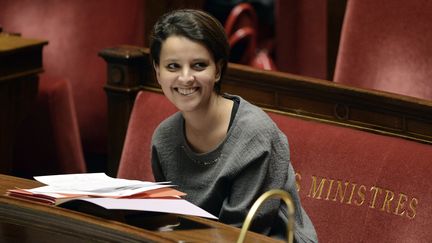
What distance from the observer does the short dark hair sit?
1.12 metres

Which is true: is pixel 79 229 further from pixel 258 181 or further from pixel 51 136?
pixel 51 136

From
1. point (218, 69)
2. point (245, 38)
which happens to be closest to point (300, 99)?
point (218, 69)

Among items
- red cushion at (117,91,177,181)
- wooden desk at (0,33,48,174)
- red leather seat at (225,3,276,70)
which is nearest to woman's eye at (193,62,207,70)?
red cushion at (117,91,177,181)

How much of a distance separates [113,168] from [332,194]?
495 millimetres

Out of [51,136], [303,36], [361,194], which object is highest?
[303,36]

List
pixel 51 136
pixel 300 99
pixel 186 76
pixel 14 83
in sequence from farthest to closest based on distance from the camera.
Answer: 1. pixel 51 136
2. pixel 14 83
3. pixel 300 99
4. pixel 186 76

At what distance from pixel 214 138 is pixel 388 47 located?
2.35 ft

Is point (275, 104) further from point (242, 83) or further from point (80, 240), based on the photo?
point (80, 240)

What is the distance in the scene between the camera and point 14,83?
1.97 metres

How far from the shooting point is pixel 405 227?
133 centimetres

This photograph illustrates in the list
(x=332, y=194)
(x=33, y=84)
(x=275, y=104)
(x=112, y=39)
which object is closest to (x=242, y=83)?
(x=275, y=104)

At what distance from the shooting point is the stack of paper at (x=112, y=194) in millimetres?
983

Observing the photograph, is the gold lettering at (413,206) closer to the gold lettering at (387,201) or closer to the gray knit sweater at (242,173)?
the gold lettering at (387,201)

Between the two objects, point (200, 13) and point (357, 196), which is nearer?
point (200, 13)
